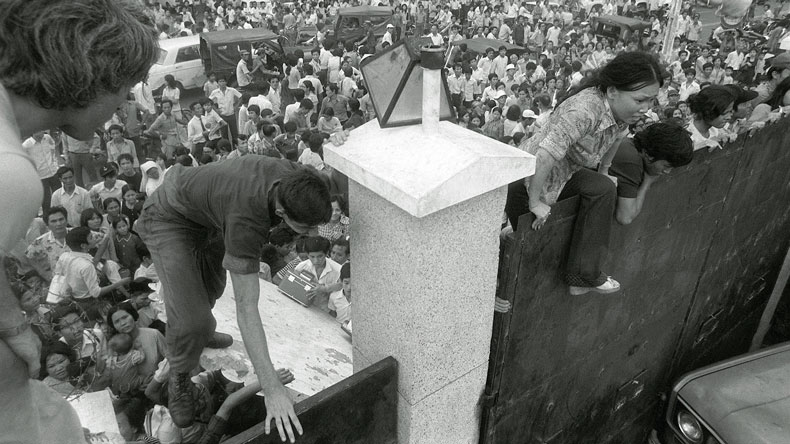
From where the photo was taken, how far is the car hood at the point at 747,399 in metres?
3.77

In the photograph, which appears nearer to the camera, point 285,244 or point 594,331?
point 594,331

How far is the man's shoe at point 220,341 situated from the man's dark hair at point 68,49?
100.0 inches

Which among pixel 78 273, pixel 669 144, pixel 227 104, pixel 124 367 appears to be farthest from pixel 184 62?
pixel 669 144

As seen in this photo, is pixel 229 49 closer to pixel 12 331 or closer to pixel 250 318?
pixel 250 318

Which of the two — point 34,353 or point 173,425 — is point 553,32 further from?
point 34,353

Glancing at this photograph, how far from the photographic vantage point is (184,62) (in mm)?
16578

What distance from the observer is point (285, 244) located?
716 centimetres

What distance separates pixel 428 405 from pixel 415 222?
38.4 inches

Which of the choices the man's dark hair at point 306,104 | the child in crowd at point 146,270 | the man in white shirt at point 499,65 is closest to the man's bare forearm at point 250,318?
the child in crowd at point 146,270

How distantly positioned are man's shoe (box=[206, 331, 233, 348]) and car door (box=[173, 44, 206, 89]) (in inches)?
559

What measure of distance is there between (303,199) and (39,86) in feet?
4.27

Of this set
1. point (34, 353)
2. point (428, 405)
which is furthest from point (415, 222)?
point (34, 353)

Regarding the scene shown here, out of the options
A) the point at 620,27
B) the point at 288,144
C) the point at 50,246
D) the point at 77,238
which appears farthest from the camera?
the point at 620,27

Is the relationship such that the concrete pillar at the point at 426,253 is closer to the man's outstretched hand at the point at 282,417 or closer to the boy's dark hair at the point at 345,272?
the man's outstretched hand at the point at 282,417
